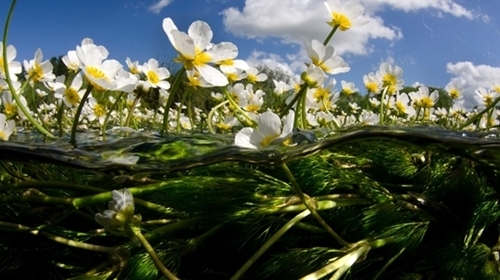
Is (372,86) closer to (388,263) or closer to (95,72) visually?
(95,72)

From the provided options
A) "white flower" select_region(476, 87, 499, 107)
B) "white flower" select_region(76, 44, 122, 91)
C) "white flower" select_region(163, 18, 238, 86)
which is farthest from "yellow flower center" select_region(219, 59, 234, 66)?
"white flower" select_region(476, 87, 499, 107)

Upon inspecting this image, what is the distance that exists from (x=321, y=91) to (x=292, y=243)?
111cm

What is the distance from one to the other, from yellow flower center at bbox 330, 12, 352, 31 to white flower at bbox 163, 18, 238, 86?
0.39m

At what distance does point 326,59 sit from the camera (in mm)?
1362

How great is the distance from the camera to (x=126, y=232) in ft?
2.74

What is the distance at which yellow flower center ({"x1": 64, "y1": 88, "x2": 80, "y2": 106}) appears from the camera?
156 cm

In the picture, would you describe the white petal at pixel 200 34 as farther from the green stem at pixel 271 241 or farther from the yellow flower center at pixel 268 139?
the green stem at pixel 271 241

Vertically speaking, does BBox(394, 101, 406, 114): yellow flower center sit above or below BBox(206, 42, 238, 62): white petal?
below

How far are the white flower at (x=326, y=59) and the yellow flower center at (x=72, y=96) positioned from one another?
0.61 m

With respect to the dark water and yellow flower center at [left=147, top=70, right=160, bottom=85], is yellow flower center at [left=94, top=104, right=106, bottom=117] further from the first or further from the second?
the dark water

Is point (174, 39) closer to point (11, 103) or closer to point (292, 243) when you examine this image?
point (292, 243)

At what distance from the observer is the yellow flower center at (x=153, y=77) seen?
154 centimetres

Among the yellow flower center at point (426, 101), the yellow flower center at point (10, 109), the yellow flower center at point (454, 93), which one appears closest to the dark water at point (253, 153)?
the yellow flower center at point (10, 109)

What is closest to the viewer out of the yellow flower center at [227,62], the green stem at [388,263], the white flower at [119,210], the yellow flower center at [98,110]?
the white flower at [119,210]
